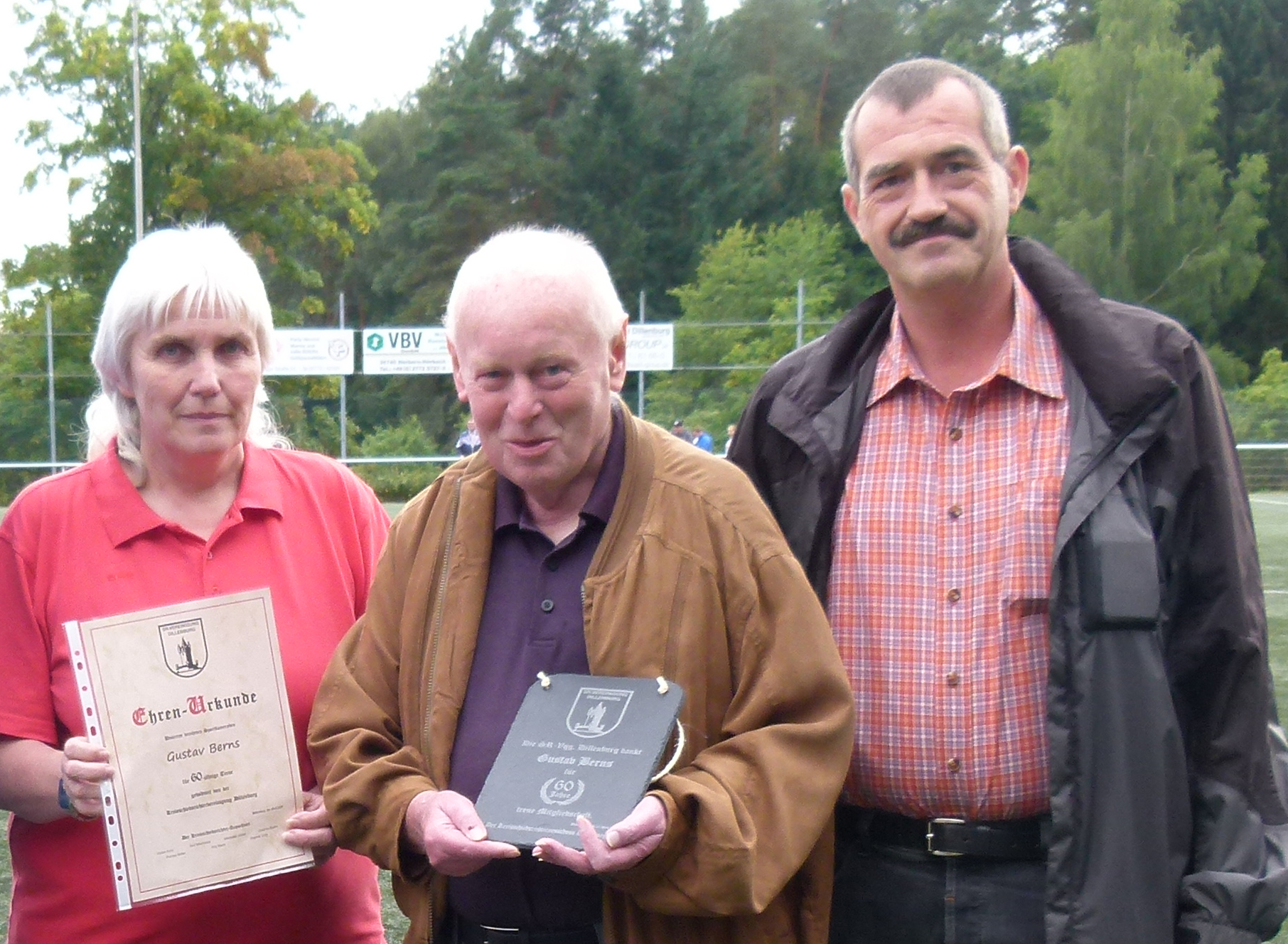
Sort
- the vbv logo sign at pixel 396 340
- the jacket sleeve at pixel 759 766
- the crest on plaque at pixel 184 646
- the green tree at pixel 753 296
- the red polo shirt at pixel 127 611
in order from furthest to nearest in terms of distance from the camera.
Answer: the green tree at pixel 753 296 → the vbv logo sign at pixel 396 340 → the red polo shirt at pixel 127 611 → the crest on plaque at pixel 184 646 → the jacket sleeve at pixel 759 766

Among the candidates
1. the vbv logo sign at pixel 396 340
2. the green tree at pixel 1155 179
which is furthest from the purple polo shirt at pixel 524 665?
the green tree at pixel 1155 179

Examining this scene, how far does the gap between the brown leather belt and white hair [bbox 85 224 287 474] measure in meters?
1.51

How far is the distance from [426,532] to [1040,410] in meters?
1.10

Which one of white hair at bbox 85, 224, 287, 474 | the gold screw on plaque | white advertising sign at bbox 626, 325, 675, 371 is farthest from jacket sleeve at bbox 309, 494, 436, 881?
white advertising sign at bbox 626, 325, 675, 371

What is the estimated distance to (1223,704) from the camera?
2375 mm

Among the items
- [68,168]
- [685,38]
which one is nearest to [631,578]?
[68,168]

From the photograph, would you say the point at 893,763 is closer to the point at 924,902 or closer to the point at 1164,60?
the point at 924,902

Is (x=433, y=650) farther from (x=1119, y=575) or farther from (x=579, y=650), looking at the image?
(x=1119, y=575)

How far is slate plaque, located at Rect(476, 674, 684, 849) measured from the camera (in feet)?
6.59

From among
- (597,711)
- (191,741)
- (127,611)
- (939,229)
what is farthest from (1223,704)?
(127,611)

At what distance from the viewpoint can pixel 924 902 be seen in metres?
2.49

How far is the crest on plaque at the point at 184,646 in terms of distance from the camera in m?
2.48

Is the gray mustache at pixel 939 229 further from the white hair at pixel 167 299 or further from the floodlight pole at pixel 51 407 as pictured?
the floodlight pole at pixel 51 407

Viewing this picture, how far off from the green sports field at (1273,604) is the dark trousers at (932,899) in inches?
92.1
